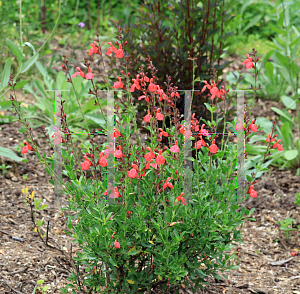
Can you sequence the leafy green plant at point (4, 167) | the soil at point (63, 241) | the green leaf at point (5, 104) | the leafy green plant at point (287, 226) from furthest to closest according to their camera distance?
the leafy green plant at point (4, 167) < the green leaf at point (5, 104) < the leafy green plant at point (287, 226) < the soil at point (63, 241)

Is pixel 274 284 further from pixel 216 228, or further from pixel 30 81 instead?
pixel 30 81

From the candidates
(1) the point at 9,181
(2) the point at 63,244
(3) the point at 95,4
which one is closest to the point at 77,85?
(1) the point at 9,181

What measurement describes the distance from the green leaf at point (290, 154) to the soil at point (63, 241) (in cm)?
24

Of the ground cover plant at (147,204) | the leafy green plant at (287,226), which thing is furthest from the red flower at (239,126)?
the leafy green plant at (287,226)

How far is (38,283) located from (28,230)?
0.71 meters

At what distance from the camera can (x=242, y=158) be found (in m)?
1.80

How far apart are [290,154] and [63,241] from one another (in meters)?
2.41

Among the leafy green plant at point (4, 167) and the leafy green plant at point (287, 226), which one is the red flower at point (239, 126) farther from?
the leafy green plant at point (4, 167)

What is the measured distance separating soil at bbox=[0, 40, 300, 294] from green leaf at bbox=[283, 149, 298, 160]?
245mm

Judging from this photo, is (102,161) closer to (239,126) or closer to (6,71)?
(239,126)

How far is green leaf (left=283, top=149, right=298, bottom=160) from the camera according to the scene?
3771mm

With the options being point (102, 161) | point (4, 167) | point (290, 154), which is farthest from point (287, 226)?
point (4, 167)

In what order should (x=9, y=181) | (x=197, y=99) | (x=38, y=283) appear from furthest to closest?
(x=9, y=181) → (x=197, y=99) → (x=38, y=283)

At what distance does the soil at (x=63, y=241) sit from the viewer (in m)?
2.36
